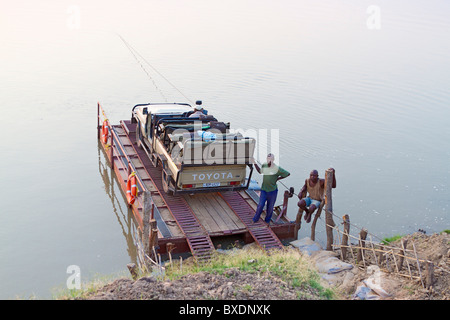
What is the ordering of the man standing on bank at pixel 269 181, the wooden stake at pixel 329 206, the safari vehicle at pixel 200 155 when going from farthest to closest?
the safari vehicle at pixel 200 155 < the man standing on bank at pixel 269 181 < the wooden stake at pixel 329 206

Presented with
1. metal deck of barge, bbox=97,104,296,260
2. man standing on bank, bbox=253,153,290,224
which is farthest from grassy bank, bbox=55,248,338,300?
man standing on bank, bbox=253,153,290,224

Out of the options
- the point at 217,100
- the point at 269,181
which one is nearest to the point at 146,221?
the point at 269,181

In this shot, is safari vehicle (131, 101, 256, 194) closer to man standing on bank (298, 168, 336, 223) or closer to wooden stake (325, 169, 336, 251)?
man standing on bank (298, 168, 336, 223)

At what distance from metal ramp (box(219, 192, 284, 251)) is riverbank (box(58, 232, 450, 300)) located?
0.86 metres

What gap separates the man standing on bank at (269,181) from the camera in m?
10.7

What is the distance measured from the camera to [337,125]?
20.6 meters

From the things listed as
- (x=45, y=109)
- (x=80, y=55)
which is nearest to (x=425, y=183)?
(x=45, y=109)

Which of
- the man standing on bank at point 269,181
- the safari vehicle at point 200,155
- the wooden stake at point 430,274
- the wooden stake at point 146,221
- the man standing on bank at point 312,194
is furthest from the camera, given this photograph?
the safari vehicle at point 200,155

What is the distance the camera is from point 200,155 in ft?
36.6

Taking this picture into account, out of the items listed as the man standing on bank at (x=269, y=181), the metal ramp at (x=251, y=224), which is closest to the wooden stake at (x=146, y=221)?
the metal ramp at (x=251, y=224)

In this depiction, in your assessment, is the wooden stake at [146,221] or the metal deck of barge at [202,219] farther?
the metal deck of barge at [202,219]

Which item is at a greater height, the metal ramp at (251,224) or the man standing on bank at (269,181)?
the man standing on bank at (269,181)

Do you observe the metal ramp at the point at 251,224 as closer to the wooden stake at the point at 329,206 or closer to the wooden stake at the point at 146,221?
the wooden stake at the point at 329,206

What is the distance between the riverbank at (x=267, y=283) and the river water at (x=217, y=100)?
3.11 meters
